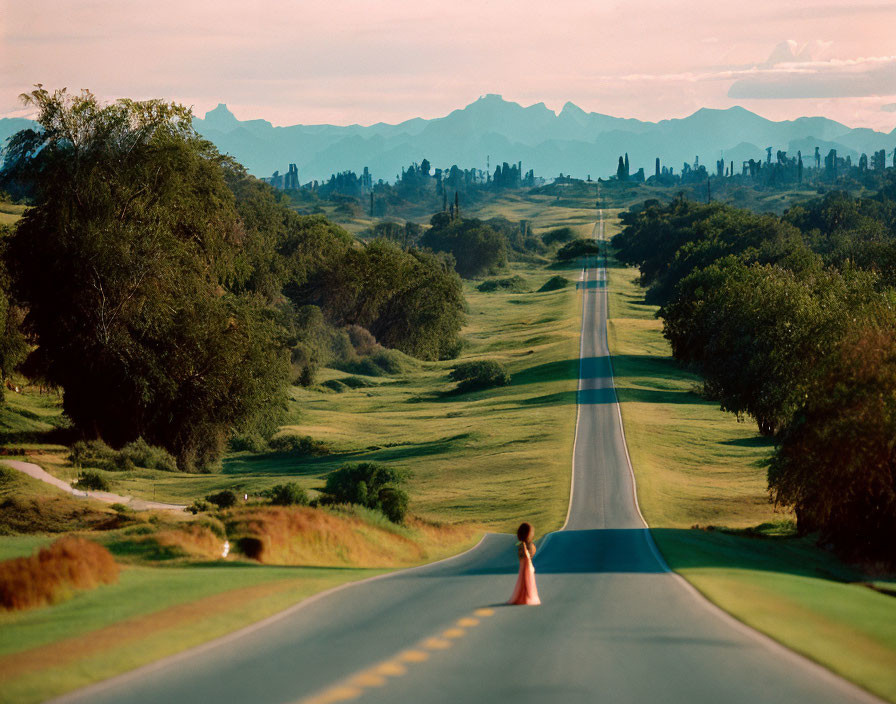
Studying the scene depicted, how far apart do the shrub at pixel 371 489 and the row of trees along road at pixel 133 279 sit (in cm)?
794

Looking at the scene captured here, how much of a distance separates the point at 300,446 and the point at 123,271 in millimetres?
27255

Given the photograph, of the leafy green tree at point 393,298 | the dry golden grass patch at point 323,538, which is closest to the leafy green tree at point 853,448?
the dry golden grass patch at point 323,538

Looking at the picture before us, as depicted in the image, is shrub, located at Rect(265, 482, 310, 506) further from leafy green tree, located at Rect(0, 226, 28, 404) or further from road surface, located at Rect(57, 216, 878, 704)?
leafy green tree, located at Rect(0, 226, 28, 404)

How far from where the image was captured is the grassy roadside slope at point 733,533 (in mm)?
15367

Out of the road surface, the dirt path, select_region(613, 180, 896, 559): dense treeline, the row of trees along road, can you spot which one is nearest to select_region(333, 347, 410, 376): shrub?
select_region(613, 180, 896, 559): dense treeline

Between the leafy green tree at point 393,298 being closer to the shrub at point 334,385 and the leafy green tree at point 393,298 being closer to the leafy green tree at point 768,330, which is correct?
the shrub at point 334,385

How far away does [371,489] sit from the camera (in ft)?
170

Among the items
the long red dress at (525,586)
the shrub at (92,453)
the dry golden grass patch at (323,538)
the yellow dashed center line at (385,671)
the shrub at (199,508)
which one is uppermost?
the yellow dashed center line at (385,671)

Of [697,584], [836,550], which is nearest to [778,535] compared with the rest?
[836,550]

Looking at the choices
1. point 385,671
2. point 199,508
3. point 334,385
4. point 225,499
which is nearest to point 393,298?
point 334,385

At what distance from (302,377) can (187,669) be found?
93745mm

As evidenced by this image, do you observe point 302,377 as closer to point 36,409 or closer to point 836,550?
point 36,409

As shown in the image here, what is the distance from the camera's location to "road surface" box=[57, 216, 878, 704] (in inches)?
455

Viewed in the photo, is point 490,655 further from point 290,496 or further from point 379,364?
point 379,364
